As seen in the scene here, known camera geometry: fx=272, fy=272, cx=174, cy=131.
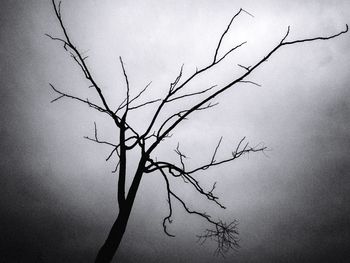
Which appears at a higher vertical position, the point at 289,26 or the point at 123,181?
the point at 289,26

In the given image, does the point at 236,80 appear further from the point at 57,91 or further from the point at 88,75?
the point at 57,91

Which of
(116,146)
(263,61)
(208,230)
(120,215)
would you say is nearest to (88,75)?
(116,146)

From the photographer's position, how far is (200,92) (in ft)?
13.6

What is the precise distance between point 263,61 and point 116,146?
2545mm

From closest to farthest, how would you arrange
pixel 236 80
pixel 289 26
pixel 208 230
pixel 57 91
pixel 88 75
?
pixel 289 26, pixel 236 80, pixel 88 75, pixel 57 91, pixel 208 230

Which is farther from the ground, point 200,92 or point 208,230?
point 200,92

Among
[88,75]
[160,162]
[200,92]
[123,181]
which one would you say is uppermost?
[200,92]

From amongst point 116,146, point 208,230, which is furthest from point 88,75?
point 208,230

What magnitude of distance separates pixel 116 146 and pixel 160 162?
2.65 ft

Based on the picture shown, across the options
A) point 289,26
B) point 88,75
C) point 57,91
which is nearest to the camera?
point 289,26

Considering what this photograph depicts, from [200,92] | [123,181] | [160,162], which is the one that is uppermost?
[200,92]

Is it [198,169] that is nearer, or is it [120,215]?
[120,215]

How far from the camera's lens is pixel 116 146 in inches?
173

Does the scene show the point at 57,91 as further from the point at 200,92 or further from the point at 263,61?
the point at 263,61
